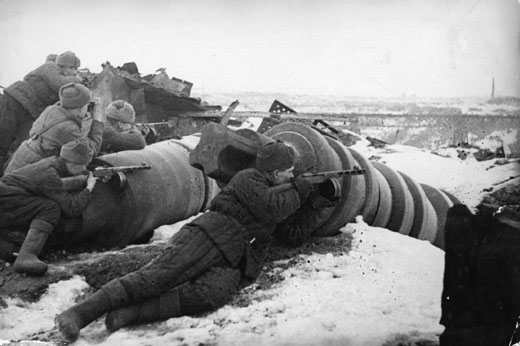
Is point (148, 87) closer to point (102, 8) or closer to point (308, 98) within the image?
point (102, 8)

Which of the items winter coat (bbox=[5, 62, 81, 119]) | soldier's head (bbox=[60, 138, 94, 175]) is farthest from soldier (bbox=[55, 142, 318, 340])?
winter coat (bbox=[5, 62, 81, 119])

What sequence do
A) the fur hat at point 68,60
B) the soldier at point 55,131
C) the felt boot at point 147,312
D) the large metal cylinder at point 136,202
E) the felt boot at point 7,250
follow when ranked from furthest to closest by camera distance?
the soldier at point 55,131 < the large metal cylinder at point 136,202 < the felt boot at point 7,250 < the fur hat at point 68,60 < the felt boot at point 147,312

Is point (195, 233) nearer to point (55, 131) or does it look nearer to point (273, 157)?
point (273, 157)

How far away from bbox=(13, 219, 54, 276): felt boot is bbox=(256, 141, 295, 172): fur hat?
1330 mm

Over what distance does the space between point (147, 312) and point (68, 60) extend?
1.57m

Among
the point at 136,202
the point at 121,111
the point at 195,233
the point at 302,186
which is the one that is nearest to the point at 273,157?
the point at 302,186

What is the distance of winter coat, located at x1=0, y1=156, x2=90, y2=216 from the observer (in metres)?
2.83

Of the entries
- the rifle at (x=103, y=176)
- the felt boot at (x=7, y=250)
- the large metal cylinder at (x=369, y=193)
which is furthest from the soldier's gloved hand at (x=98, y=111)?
the large metal cylinder at (x=369, y=193)

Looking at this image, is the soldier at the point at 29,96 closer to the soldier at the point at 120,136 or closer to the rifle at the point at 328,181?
the soldier at the point at 120,136

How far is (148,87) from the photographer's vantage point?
3.15 metres

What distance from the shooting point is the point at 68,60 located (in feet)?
9.21

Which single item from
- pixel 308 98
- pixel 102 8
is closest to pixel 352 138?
pixel 308 98

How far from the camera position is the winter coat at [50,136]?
318cm

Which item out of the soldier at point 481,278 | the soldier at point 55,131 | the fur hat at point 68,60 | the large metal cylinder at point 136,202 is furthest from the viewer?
the soldier at point 55,131
